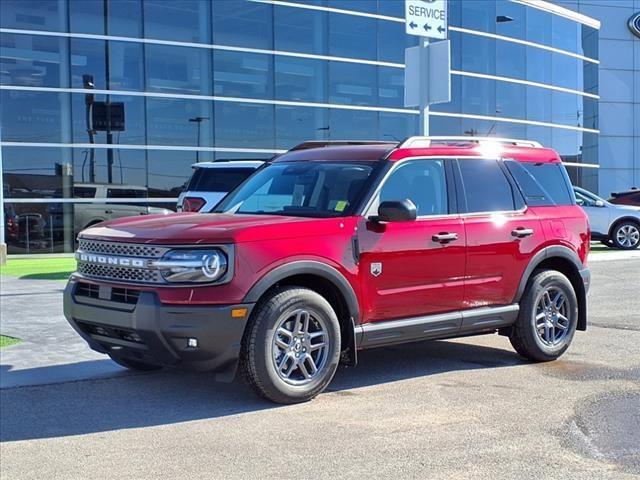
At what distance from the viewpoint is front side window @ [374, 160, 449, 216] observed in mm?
6262

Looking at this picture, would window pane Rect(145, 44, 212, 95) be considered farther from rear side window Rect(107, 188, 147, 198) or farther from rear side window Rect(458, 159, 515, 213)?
rear side window Rect(458, 159, 515, 213)

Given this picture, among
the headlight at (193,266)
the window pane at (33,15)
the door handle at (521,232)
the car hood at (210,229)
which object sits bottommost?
the headlight at (193,266)

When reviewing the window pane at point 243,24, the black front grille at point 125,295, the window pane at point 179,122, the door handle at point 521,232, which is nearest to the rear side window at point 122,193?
the window pane at point 179,122

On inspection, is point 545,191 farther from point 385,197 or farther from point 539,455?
point 539,455

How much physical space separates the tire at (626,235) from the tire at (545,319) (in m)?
12.9

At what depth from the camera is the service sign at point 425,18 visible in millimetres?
12672

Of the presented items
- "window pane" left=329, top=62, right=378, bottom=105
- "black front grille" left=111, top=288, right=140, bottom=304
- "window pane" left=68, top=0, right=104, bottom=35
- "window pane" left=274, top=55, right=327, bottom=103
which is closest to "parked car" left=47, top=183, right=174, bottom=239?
"window pane" left=68, top=0, right=104, bottom=35

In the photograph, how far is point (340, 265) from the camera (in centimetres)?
574

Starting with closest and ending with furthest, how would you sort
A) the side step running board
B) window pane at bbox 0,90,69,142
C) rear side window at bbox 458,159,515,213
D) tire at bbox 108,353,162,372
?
the side step running board
tire at bbox 108,353,162,372
rear side window at bbox 458,159,515,213
window pane at bbox 0,90,69,142

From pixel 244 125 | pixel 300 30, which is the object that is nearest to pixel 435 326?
pixel 244 125

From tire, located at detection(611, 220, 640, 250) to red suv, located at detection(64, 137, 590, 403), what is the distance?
12668mm

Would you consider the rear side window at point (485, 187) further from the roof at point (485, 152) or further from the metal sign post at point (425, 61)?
the metal sign post at point (425, 61)

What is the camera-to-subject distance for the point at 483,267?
6.63 meters

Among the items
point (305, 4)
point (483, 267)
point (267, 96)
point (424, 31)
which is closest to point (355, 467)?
point (483, 267)
